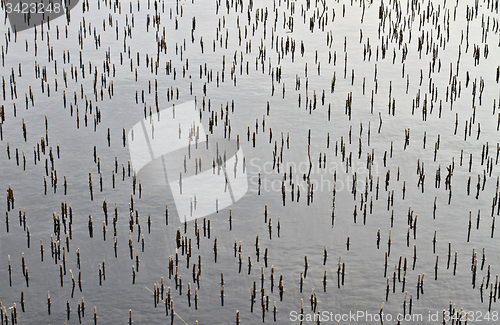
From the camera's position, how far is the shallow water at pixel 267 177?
7906mm

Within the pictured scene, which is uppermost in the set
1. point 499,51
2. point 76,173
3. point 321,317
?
point 499,51

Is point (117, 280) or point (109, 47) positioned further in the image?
point (109, 47)

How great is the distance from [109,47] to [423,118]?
590 cm

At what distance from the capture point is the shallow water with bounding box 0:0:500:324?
7.91 meters

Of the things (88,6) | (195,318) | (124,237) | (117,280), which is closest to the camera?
(195,318)

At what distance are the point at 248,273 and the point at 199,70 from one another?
5506 mm

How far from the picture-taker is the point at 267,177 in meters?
9.96

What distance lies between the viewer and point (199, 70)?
12875mm

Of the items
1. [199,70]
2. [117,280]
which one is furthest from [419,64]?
[117,280]

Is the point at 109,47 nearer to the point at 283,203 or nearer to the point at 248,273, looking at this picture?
the point at 283,203

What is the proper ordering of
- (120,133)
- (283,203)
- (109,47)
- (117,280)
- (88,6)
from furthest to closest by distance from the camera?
(88,6), (109,47), (120,133), (283,203), (117,280)

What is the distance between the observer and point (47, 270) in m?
8.19

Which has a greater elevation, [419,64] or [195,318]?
[419,64]

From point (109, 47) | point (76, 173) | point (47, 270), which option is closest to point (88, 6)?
point (109, 47)
